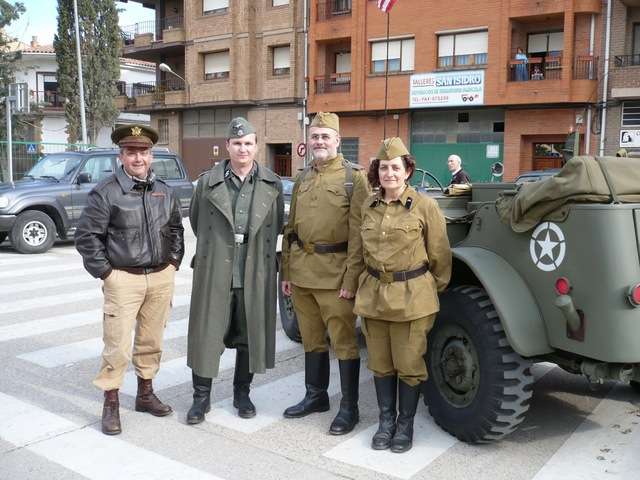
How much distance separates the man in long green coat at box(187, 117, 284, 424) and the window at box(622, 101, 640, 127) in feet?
71.4

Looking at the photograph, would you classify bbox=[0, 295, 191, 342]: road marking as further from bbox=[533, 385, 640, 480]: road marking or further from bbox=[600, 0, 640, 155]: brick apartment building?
bbox=[600, 0, 640, 155]: brick apartment building

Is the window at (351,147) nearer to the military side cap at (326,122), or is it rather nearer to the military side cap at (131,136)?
the military side cap at (326,122)

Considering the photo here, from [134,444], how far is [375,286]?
171 centimetres

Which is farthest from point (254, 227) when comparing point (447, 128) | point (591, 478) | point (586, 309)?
point (447, 128)

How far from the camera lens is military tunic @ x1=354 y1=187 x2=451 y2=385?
3877 mm

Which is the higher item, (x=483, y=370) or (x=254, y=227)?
(x=254, y=227)

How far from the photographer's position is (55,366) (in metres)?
5.73

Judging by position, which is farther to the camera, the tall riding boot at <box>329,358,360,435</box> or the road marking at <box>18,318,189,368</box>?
the road marking at <box>18,318,189,368</box>

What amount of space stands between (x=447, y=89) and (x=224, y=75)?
11885 mm

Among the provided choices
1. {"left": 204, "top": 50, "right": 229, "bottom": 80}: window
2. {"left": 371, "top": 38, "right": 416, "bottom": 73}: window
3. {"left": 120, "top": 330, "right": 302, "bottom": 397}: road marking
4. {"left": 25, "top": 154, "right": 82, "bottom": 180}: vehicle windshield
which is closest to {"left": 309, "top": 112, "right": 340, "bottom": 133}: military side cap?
{"left": 120, "top": 330, "right": 302, "bottom": 397}: road marking

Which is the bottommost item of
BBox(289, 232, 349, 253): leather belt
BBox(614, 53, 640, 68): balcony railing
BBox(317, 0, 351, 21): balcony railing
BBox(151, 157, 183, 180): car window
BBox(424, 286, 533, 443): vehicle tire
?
BBox(424, 286, 533, 443): vehicle tire

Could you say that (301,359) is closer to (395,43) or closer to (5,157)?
(5,157)

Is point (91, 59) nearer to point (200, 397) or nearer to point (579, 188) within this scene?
point (200, 397)

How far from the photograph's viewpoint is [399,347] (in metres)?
3.97
